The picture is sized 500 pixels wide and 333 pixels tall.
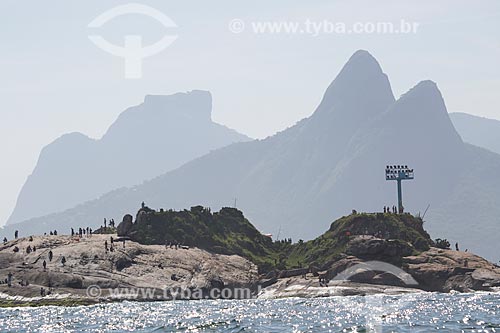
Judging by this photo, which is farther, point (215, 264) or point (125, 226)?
point (125, 226)

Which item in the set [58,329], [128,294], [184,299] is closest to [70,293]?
[128,294]

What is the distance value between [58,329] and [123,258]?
236ft

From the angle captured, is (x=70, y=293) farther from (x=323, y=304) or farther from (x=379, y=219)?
(x=379, y=219)

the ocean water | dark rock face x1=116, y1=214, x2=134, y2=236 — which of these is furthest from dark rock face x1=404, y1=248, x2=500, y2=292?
dark rock face x1=116, y1=214, x2=134, y2=236

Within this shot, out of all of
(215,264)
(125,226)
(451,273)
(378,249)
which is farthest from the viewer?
(125,226)

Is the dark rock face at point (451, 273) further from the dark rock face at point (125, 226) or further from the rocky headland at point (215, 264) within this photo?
the dark rock face at point (125, 226)

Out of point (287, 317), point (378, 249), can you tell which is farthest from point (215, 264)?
point (287, 317)

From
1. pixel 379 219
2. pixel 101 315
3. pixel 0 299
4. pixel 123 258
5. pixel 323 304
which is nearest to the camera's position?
pixel 101 315

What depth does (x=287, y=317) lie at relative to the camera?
9906 cm

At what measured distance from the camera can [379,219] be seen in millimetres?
183500

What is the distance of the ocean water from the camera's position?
3310 inches

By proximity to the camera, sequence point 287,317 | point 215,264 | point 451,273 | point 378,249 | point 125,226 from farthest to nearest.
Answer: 1. point 125,226
2. point 215,264
3. point 378,249
4. point 451,273
5. point 287,317

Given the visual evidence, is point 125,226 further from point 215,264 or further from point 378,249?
point 378,249

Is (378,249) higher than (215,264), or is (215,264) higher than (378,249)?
(378,249)
